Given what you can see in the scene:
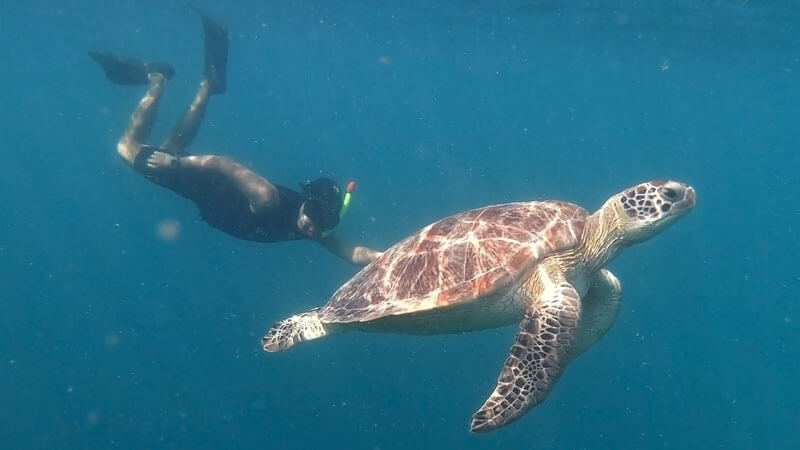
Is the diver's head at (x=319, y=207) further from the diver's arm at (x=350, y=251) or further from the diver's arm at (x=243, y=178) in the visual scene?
the diver's arm at (x=350, y=251)

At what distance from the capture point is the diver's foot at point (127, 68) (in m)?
11.4

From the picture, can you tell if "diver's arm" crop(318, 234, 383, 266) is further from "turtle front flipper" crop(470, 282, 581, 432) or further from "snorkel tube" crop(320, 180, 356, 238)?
"turtle front flipper" crop(470, 282, 581, 432)

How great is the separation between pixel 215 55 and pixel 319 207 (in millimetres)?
6153

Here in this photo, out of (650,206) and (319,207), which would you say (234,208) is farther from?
(650,206)

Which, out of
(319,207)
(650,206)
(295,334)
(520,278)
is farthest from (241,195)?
(650,206)

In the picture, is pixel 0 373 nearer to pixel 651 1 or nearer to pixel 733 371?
pixel 651 1

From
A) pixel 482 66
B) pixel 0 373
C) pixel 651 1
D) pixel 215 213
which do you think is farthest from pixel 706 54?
pixel 0 373

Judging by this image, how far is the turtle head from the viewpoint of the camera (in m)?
4.89

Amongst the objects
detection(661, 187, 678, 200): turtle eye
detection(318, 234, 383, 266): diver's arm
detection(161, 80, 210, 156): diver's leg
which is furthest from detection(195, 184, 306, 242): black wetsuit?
detection(661, 187, 678, 200): turtle eye

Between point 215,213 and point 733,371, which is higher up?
point 215,213

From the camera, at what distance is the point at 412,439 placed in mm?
14594

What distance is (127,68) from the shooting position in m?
11.4

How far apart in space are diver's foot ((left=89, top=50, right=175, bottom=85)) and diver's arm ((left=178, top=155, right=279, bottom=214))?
3384mm

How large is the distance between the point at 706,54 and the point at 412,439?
1024 inches
